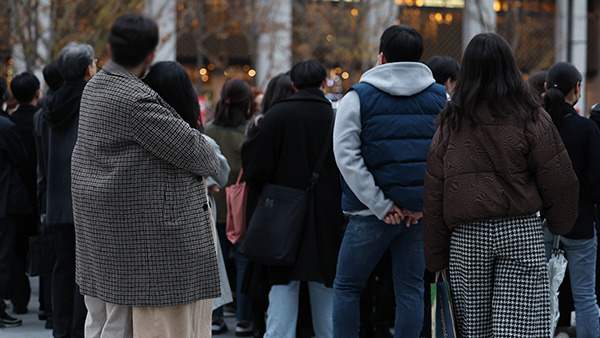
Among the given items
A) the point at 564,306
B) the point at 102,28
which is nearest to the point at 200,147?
the point at 564,306

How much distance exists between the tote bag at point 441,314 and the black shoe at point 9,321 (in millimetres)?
4268

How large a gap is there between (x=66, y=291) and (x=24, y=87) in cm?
237

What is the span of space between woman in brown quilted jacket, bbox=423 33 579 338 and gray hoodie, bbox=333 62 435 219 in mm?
669

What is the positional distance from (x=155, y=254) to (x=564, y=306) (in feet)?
13.1

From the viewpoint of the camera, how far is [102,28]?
16078mm

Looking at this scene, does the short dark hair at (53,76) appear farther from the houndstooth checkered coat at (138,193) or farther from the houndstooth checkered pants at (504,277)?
the houndstooth checkered pants at (504,277)

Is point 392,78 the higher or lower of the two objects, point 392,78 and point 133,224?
the higher

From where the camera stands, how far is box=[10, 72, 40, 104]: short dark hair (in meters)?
7.04

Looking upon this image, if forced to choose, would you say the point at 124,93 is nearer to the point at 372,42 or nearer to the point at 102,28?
the point at 102,28

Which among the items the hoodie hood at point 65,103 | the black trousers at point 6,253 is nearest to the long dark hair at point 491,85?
the hoodie hood at point 65,103

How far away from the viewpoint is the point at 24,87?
703 centimetres

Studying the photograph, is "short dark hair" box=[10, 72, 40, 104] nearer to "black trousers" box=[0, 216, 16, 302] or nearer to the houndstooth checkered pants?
"black trousers" box=[0, 216, 16, 302]

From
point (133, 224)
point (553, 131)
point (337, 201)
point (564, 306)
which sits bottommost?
point (564, 306)

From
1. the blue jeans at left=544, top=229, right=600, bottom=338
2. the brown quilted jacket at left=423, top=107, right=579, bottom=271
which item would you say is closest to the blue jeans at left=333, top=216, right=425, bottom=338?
the brown quilted jacket at left=423, top=107, right=579, bottom=271
